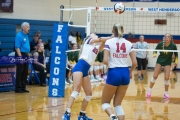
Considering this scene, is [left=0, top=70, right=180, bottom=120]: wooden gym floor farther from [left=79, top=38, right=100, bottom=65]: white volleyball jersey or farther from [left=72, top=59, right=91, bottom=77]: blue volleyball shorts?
[left=79, top=38, right=100, bottom=65]: white volleyball jersey

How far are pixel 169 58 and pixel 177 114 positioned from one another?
232cm

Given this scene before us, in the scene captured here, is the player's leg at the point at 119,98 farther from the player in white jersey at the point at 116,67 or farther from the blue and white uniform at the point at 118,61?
the blue and white uniform at the point at 118,61

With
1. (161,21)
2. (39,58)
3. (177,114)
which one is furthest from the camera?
(161,21)

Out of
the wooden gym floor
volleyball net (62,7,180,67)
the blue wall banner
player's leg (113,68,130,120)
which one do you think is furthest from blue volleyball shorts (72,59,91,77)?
volleyball net (62,7,180,67)

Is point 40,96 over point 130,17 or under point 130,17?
under

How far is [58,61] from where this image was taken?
10719 millimetres

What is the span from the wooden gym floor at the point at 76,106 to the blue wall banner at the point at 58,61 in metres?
0.33

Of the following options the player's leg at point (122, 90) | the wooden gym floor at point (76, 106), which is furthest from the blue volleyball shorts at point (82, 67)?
the player's leg at point (122, 90)

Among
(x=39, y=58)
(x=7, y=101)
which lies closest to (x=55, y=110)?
(x=7, y=101)

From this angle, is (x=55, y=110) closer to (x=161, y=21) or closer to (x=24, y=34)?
(x=24, y=34)

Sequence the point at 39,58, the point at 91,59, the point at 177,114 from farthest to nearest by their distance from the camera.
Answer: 1. the point at 39,58
2. the point at 177,114
3. the point at 91,59

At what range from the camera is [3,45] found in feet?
52.6

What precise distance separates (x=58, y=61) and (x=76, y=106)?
1.76 meters

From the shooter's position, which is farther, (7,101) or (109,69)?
(7,101)
